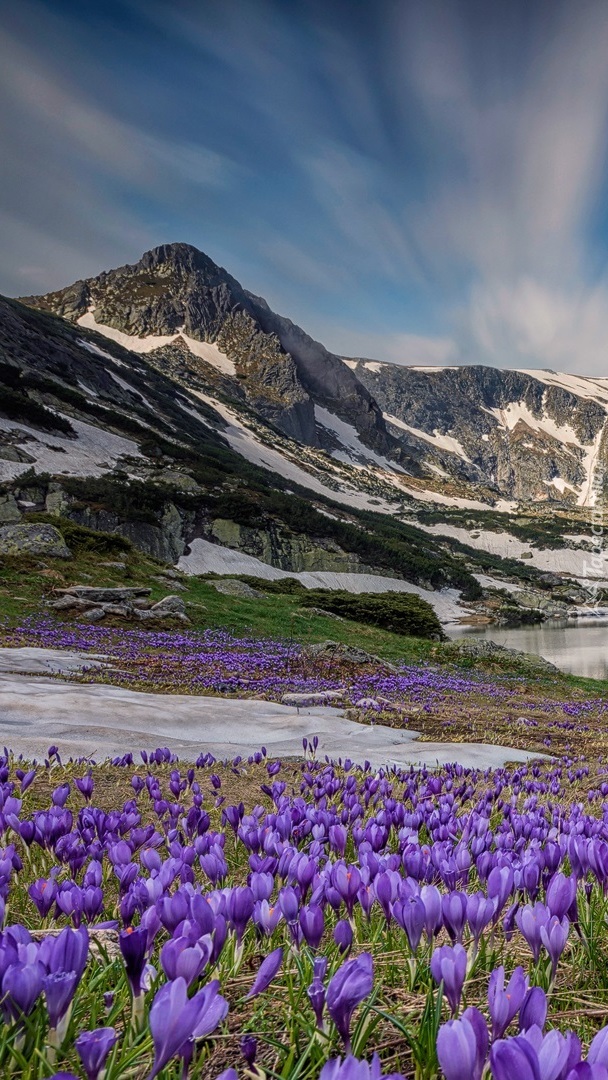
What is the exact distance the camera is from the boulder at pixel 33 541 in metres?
24.8

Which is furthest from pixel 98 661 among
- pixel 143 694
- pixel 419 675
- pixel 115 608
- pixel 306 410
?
pixel 306 410

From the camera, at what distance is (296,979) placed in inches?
70.8

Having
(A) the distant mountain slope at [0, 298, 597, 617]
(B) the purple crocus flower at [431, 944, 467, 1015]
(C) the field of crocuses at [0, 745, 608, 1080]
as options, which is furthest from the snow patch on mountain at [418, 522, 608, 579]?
(B) the purple crocus flower at [431, 944, 467, 1015]

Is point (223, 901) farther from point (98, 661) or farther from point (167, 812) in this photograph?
point (98, 661)

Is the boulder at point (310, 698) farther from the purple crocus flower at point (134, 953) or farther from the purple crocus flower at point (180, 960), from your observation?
the purple crocus flower at point (180, 960)

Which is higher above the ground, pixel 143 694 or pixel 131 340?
pixel 131 340

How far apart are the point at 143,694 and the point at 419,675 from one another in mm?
9771

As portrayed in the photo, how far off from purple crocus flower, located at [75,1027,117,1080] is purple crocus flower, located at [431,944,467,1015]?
2.25 ft

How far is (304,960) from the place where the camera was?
1.78 m

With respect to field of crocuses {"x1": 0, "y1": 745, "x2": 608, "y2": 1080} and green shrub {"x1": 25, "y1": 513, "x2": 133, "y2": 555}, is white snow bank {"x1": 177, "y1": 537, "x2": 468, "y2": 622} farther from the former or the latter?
field of crocuses {"x1": 0, "y1": 745, "x2": 608, "y2": 1080}

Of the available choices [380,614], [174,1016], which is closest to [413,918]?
[174,1016]

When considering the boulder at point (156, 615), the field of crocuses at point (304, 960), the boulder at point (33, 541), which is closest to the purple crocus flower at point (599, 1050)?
the field of crocuses at point (304, 960)

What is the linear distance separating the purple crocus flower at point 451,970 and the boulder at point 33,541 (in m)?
25.6

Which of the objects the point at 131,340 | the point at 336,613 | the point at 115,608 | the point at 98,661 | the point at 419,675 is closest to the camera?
the point at 98,661
